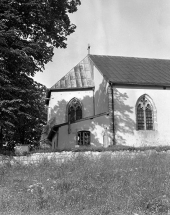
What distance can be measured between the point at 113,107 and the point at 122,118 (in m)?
0.95

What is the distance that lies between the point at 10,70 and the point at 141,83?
377 inches

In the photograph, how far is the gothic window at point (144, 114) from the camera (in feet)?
66.4

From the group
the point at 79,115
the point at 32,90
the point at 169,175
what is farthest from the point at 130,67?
the point at 169,175

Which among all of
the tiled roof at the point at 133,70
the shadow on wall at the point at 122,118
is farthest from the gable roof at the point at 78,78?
the shadow on wall at the point at 122,118

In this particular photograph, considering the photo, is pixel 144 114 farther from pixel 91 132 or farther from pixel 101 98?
pixel 91 132

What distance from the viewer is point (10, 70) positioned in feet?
48.5

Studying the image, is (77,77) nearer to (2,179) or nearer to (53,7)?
(53,7)

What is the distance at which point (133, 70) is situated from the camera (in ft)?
75.7

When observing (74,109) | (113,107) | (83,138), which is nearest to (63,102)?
(74,109)

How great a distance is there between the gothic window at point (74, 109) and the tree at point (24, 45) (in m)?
7.72

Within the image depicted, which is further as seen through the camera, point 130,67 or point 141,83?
point 130,67

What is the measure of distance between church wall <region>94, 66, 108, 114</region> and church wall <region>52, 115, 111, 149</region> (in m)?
1.36

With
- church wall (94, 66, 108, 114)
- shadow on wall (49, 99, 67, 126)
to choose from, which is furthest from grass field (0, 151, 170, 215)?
shadow on wall (49, 99, 67, 126)

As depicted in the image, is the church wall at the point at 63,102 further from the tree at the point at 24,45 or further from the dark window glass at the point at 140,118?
the tree at the point at 24,45
